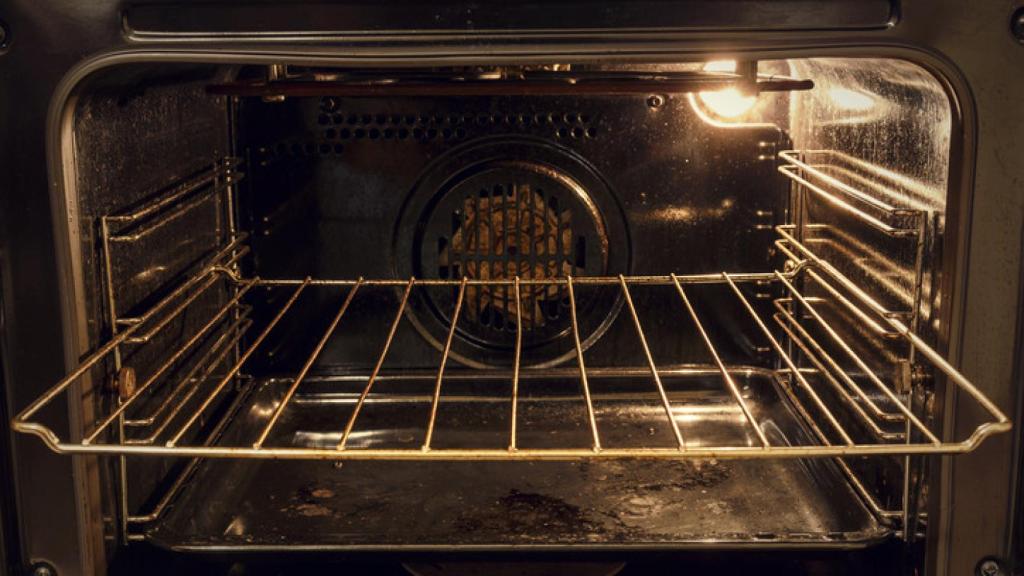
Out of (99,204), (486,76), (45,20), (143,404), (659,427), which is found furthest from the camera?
(659,427)

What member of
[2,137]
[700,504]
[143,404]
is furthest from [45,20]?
[700,504]

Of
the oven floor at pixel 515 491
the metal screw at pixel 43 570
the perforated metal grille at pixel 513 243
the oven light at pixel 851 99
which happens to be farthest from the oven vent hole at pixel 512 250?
the metal screw at pixel 43 570

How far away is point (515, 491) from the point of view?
146 cm

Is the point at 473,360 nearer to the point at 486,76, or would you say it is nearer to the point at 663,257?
the point at 663,257

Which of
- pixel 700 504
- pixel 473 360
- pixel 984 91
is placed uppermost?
pixel 984 91

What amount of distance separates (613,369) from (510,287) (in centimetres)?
20

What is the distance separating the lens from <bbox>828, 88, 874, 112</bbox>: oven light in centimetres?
135

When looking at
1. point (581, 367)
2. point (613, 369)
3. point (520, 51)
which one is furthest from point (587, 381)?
point (520, 51)

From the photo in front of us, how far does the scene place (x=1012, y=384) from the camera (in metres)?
1.10

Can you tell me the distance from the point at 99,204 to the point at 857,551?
883 mm

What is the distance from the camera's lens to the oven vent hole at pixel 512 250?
1.67 m

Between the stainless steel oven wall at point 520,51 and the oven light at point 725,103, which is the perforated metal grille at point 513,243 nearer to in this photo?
the oven light at point 725,103

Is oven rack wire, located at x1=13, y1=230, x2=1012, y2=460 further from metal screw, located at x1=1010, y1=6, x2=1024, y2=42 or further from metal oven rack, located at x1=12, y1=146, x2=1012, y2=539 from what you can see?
metal screw, located at x1=1010, y1=6, x2=1024, y2=42

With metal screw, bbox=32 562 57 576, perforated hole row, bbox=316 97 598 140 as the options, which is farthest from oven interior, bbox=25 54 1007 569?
metal screw, bbox=32 562 57 576
